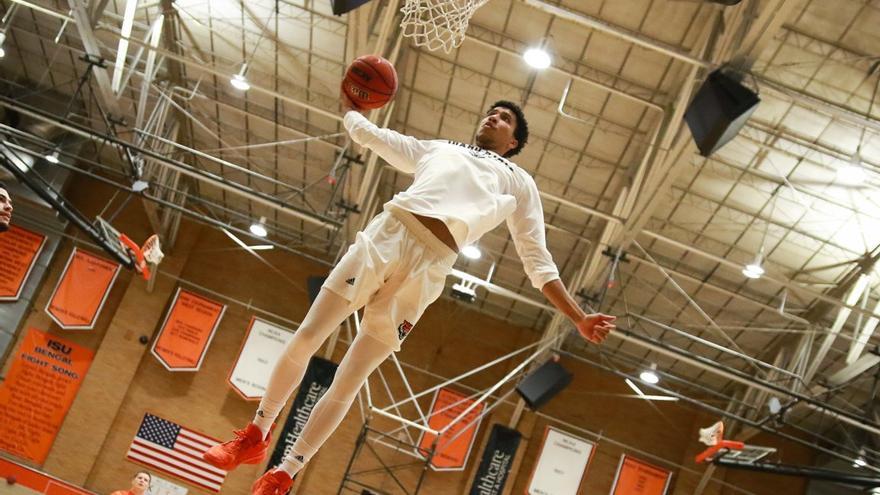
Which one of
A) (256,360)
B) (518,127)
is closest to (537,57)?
(518,127)

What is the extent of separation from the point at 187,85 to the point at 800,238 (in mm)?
11533

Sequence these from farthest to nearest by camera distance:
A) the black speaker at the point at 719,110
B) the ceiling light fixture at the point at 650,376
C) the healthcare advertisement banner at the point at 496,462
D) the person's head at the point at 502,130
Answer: the healthcare advertisement banner at the point at 496,462 < the ceiling light fixture at the point at 650,376 < the black speaker at the point at 719,110 < the person's head at the point at 502,130

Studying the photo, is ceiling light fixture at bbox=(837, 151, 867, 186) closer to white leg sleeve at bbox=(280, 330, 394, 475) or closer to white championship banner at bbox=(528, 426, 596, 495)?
white championship banner at bbox=(528, 426, 596, 495)

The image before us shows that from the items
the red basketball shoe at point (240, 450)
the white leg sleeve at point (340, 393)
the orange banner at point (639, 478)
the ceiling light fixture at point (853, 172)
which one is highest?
the ceiling light fixture at point (853, 172)

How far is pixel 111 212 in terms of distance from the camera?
19.3m

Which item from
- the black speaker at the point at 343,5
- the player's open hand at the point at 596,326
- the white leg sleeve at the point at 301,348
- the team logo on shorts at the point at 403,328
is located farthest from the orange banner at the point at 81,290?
the player's open hand at the point at 596,326

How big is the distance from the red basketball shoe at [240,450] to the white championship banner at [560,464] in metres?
14.3

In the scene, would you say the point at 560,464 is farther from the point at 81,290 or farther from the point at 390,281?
the point at 390,281

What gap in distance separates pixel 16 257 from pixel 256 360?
551 cm

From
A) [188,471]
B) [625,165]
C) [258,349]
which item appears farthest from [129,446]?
[625,165]

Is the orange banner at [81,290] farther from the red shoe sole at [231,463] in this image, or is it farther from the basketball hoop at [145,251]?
the red shoe sole at [231,463]

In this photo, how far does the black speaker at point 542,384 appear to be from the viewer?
628 inches

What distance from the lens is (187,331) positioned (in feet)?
60.6

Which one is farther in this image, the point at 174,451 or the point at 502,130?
the point at 174,451
